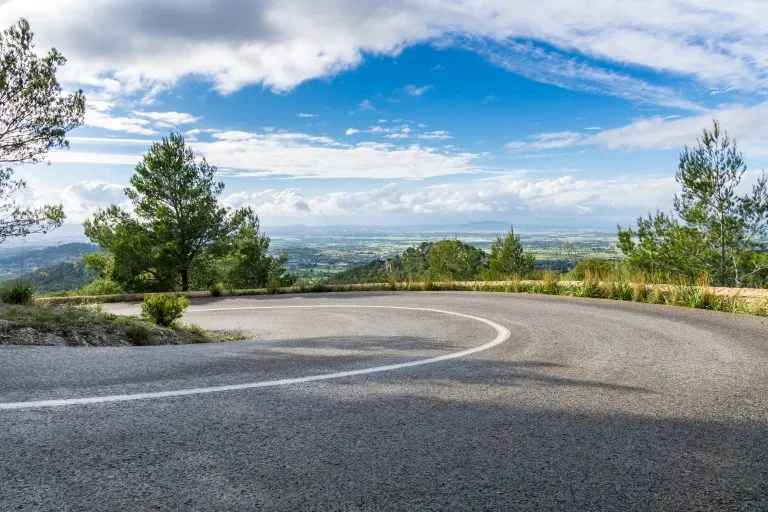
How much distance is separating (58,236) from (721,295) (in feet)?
55.1

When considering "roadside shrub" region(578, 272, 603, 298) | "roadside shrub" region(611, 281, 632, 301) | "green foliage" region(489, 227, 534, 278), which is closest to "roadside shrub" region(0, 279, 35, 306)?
"roadside shrub" region(578, 272, 603, 298)

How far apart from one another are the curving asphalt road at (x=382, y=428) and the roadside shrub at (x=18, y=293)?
22.9ft

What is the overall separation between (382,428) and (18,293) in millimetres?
11114

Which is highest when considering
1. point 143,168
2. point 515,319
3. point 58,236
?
point 143,168

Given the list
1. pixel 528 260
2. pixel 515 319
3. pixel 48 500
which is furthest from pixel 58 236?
pixel 528 260

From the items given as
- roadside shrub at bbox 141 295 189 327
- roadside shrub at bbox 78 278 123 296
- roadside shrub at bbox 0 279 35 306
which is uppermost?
roadside shrub at bbox 0 279 35 306

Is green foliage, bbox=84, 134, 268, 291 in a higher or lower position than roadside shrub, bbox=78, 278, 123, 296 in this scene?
higher

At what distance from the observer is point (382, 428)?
3.11 meters

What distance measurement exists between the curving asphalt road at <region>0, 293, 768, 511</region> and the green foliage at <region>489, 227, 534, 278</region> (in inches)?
1674

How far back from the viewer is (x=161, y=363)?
15.9ft

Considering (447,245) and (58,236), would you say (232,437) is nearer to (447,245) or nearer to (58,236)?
(58,236)

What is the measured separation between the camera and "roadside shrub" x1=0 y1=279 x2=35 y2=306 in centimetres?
1045

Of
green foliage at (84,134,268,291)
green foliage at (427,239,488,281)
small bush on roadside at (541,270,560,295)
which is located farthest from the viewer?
green foliage at (427,239,488,281)

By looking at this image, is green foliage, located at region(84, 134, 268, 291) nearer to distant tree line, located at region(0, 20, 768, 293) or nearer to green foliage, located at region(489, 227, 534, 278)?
distant tree line, located at region(0, 20, 768, 293)
